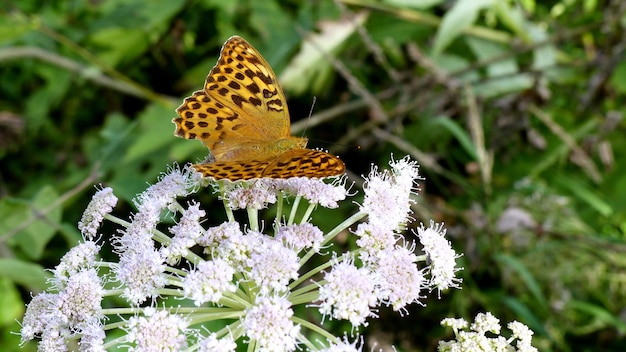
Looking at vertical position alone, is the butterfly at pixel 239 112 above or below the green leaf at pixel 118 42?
below

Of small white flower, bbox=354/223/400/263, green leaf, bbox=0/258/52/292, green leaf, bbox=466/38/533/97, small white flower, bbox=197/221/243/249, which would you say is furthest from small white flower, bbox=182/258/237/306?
green leaf, bbox=466/38/533/97

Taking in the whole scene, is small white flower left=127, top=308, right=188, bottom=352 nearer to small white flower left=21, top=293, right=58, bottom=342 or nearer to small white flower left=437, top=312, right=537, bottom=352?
small white flower left=21, top=293, right=58, bottom=342

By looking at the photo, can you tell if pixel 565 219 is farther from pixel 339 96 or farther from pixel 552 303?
pixel 339 96

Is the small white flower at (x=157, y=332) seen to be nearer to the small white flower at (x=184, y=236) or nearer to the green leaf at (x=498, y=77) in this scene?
the small white flower at (x=184, y=236)

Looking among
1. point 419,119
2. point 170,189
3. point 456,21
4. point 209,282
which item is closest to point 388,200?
point 209,282

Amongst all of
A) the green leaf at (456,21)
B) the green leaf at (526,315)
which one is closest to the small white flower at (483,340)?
the green leaf at (526,315)

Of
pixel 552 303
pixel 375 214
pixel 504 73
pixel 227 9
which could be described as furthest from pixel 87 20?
pixel 552 303
